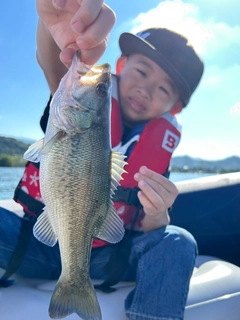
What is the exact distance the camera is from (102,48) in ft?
5.12

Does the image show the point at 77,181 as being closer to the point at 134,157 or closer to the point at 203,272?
the point at 134,157

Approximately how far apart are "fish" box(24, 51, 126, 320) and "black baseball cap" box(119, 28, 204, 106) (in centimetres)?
145

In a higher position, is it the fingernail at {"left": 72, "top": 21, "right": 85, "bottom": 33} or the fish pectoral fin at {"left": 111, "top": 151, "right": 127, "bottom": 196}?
the fingernail at {"left": 72, "top": 21, "right": 85, "bottom": 33}

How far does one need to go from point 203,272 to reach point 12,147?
1810mm

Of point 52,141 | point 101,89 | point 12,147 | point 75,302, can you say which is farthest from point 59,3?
point 12,147

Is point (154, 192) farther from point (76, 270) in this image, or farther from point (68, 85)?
point (68, 85)

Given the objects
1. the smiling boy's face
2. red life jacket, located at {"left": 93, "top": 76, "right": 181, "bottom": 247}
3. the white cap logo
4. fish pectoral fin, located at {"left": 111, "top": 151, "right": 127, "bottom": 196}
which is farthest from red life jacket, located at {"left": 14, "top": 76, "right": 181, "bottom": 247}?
fish pectoral fin, located at {"left": 111, "top": 151, "right": 127, "bottom": 196}

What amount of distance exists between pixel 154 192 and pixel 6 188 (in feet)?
5.50

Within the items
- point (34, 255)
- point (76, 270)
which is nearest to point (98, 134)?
point (76, 270)

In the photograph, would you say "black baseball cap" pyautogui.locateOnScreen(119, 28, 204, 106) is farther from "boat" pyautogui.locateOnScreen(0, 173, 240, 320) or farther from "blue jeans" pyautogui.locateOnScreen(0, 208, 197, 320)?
"blue jeans" pyautogui.locateOnScreen(0, 208, 197, 320)

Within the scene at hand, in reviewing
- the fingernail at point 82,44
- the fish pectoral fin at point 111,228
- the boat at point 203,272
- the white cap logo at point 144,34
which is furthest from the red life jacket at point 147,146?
the fingernail at point 82,44

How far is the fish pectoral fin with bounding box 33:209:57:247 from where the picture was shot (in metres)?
1.47

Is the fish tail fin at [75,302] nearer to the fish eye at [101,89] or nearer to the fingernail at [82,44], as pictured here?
the fish eye at [101,89]

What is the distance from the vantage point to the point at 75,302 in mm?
1527
